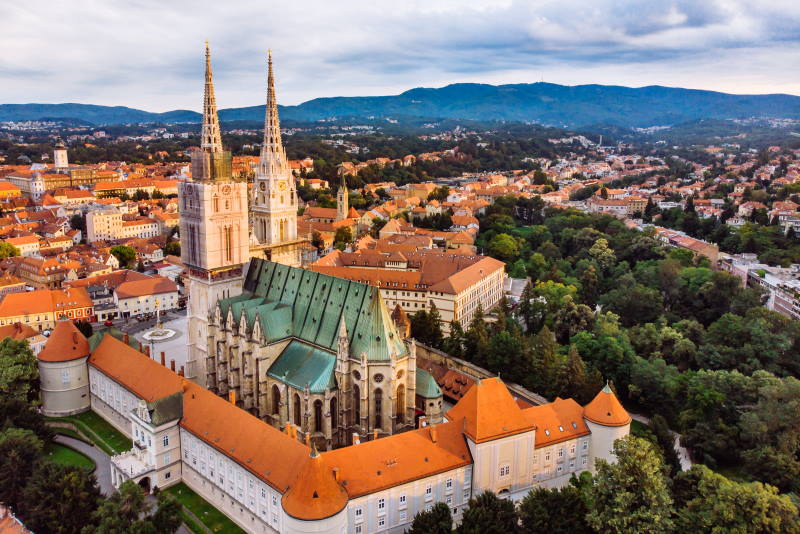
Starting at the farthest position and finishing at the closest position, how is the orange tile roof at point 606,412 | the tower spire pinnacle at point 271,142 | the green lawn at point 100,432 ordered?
the tower spire pinnacle at point 271,142 → the green lawn at point 100,432 → the orange tile roof at point 606,412

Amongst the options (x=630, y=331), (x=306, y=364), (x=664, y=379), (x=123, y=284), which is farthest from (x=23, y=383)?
(x=630, y=331)

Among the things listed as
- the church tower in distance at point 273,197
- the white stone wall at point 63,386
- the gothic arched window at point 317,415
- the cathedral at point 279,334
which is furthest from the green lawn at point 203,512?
the church tower in distance at point 273,197

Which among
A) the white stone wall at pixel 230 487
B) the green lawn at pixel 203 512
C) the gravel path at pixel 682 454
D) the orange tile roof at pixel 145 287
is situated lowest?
the gravel path at pixel 682 454

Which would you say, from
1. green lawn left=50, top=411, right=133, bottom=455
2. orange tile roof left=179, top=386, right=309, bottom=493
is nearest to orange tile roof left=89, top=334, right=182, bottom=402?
orange tile roof left=179, top=386, right=309, bottom=493

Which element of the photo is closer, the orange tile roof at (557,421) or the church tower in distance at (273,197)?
the orange tile roof at (557,421)

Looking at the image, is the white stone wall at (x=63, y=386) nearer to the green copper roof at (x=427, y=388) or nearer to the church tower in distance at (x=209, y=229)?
the church tower in distance at (x=209, y=229)

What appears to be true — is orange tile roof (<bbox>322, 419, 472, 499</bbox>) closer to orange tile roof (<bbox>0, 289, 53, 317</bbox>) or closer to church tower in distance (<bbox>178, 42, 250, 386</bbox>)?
church tower in distance (<bbox>178, 42, 250, 386</bbox>)
